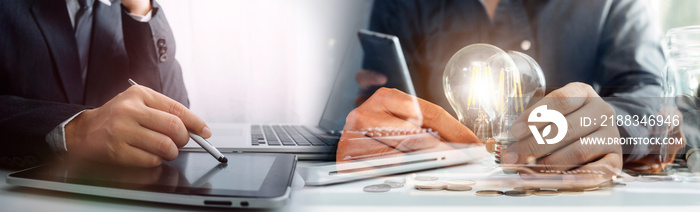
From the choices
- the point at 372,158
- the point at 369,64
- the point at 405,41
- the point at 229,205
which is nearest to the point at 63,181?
the point at 229,205

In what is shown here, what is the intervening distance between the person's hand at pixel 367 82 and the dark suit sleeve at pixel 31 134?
0.28 meters

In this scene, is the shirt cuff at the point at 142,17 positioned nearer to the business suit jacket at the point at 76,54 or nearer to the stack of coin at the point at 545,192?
the business suit jacket at the point at 76,54

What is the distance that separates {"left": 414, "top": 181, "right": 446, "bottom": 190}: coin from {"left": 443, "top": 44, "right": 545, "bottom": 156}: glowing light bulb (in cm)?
9

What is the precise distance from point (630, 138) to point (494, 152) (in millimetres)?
121

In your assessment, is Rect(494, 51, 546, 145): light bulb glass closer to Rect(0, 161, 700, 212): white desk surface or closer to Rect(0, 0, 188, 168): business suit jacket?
Rect(0, 161, 700, 212): white desk surface

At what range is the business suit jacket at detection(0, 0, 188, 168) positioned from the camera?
0.49m

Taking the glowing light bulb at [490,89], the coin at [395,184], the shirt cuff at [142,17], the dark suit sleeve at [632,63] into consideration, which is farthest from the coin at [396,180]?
the shirt cuff at [142,17]

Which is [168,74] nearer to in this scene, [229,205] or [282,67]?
[282,67]

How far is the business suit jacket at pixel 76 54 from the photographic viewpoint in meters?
0.49

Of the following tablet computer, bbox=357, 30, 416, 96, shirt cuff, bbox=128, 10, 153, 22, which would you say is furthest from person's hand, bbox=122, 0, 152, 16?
tablet computer, bbox=357, 30, 416, 96

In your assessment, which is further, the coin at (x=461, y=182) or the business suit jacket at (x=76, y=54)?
the business suit jacket at (x=76, y=54)

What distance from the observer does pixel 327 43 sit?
1.72 ft

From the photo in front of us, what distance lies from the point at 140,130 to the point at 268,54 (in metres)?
0.24

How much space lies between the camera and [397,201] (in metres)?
0.28
